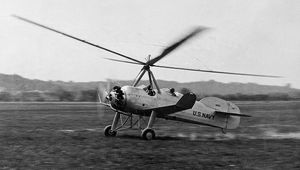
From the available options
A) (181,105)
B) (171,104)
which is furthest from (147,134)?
(181,105)

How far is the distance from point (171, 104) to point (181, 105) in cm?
61

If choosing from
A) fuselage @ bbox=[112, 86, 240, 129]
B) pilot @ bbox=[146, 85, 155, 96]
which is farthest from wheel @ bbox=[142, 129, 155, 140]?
pilot @ bbox=[146, 85, 155, 96]

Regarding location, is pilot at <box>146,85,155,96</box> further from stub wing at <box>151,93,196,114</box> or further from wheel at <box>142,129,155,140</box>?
wheel at <box>142,129,155,140</box>

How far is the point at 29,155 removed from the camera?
13.4m

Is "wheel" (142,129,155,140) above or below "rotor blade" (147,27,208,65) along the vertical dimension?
below

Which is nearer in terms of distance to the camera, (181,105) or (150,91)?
(181,105)

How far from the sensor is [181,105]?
62.0ft

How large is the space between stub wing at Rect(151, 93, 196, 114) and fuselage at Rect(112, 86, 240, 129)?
0.20 metres

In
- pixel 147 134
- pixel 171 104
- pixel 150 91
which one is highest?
pixel 150 91

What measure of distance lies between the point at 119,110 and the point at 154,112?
1.70 meters

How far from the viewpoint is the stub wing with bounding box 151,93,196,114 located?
1862 cm

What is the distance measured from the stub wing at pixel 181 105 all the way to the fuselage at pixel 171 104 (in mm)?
196

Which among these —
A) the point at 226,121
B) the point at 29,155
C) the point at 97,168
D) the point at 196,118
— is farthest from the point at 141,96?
the point at 97,168

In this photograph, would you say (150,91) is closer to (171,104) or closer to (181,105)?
(171,104)
